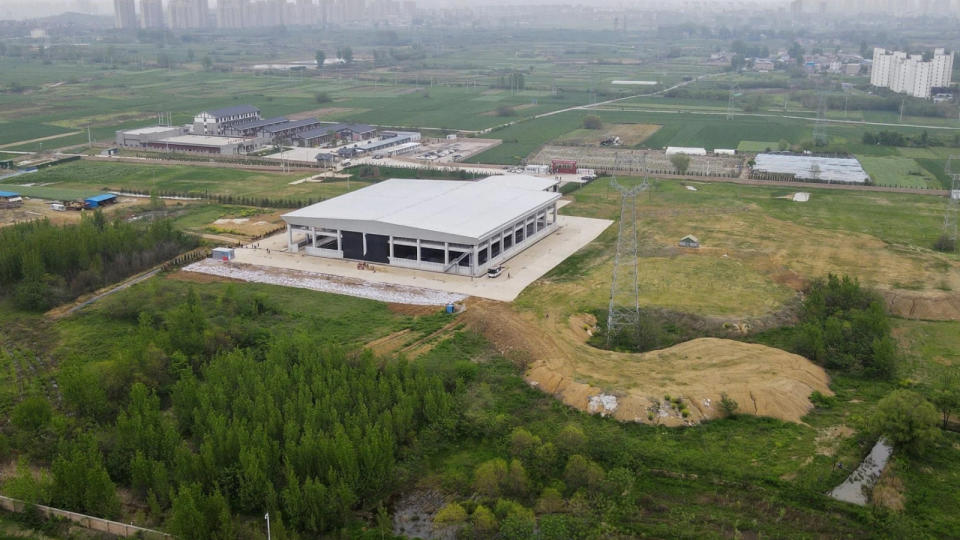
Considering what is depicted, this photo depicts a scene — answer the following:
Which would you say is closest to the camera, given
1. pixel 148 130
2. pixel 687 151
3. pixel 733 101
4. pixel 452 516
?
pixel 452 516

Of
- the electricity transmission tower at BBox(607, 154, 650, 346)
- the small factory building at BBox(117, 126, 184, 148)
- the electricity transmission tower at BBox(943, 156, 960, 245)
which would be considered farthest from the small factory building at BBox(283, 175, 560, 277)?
the small factory building at BBox(117, 126, 184, 148)

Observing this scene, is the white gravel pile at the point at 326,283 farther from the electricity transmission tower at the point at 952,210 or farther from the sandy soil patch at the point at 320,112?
the sandy soil patch at the point at 320,112

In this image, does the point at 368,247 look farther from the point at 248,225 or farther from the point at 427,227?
the point at 248,225

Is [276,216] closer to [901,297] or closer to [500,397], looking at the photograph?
[500,397]

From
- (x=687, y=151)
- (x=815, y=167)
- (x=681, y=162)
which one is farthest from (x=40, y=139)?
(x=815, y=167)

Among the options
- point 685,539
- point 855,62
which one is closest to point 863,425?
point 685,539

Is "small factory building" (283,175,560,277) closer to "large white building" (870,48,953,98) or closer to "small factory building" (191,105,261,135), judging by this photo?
"small factory building" (191,105,261,135)
